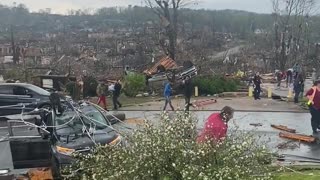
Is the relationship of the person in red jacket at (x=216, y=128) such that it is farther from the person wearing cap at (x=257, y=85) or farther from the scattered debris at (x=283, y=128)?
the person wearing cap at (x=257, y=85)

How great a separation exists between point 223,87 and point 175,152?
2642 centimetres

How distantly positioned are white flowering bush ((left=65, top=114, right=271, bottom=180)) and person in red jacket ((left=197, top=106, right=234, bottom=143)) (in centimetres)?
14

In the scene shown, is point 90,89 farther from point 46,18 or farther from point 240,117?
point 46,18

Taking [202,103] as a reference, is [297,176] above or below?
above

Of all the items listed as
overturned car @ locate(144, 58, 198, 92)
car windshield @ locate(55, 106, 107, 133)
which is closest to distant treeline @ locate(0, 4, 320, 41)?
overturned car @ locate(144, 58, 198, 92)

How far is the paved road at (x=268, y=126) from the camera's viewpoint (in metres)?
11.3

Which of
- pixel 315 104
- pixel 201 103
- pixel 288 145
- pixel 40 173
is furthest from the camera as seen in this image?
pixel 201 103

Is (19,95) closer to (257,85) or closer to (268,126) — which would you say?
(268,126)

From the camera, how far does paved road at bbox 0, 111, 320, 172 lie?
11.3 m

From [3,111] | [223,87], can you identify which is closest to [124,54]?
[223,87]

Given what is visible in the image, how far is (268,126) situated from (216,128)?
11.4m

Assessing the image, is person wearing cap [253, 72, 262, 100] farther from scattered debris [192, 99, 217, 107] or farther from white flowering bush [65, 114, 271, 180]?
white flowering bush [65, 114, 271, 180]

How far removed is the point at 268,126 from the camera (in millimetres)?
19812

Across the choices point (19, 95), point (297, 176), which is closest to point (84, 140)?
point (297, 176)
